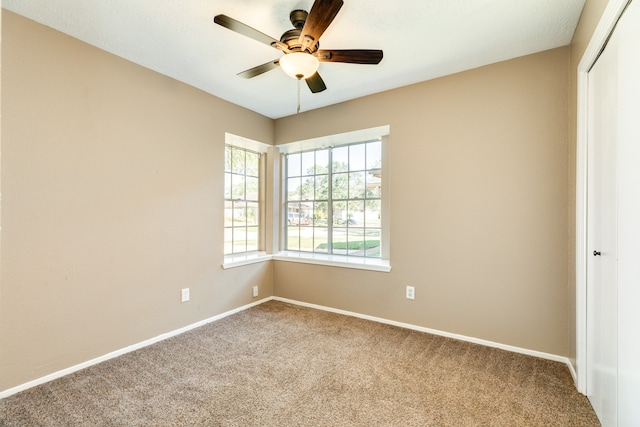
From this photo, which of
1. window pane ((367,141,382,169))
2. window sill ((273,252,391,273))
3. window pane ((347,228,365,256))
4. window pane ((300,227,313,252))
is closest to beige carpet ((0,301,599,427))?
window sill ((273,252,391,273))

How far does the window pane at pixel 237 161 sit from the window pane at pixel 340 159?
1.14 m

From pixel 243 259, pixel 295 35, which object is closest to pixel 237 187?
pixel 243 259

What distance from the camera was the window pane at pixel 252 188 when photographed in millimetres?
4035

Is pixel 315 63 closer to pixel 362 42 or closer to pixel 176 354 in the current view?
pixel 362 42

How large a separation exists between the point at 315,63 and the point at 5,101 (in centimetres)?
202

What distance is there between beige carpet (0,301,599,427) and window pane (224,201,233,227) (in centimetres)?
130

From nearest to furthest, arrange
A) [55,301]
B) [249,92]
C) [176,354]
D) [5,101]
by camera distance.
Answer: [5,101]
[55,301]
[176,354]
[249,92]

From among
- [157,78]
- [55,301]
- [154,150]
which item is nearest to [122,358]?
[55,301]

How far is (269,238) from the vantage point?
4148 millimetres

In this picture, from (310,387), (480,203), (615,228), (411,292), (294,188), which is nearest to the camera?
(615,228)

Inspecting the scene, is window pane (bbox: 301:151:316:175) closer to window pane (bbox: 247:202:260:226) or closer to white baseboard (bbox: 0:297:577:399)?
window pane (bbox: 247:202:260:226)

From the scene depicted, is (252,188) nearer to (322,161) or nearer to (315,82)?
(322,161)

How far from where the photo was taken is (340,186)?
3.88m

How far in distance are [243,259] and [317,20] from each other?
2.73 m
